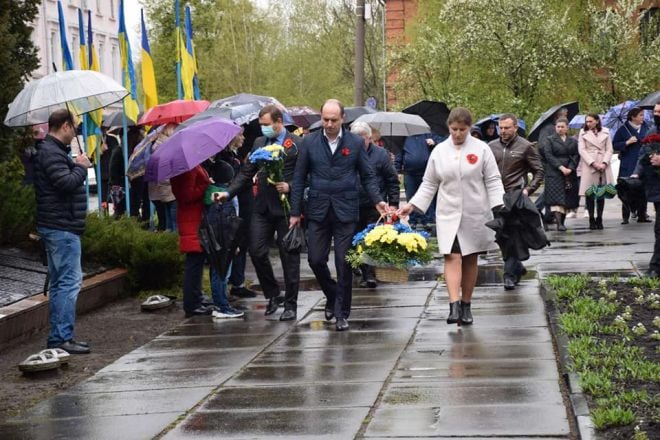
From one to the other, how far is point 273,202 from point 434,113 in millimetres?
13176

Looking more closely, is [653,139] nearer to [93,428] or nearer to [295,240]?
[295,240]

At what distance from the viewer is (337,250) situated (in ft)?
38.2

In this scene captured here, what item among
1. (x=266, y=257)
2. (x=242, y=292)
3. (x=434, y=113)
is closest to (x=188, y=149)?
(x=266, y=257)

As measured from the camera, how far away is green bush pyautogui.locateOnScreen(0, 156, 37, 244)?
14727 millimetres

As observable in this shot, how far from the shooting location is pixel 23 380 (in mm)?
9961

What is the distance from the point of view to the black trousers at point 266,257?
12312 mm

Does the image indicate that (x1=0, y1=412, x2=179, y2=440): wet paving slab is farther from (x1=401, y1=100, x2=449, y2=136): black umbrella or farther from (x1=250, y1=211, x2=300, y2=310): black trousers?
(x1=401, y1=100, x2=449, y2=136): black umbrella

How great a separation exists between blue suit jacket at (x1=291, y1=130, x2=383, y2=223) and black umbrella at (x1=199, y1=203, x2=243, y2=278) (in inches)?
47.2

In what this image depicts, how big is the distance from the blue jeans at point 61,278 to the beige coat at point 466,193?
2.91 m

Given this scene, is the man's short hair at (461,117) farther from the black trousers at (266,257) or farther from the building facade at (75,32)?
the building facade at (75,32)

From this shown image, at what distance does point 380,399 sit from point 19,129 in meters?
8.40

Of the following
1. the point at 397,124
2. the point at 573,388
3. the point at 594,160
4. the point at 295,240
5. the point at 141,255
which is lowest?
the point at 573,388

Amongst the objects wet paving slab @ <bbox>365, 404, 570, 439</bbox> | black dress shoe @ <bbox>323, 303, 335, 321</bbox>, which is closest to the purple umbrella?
black dress shoe @ <bbox>323, 303, 335, 321</bbox>

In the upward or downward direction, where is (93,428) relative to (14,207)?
downward
